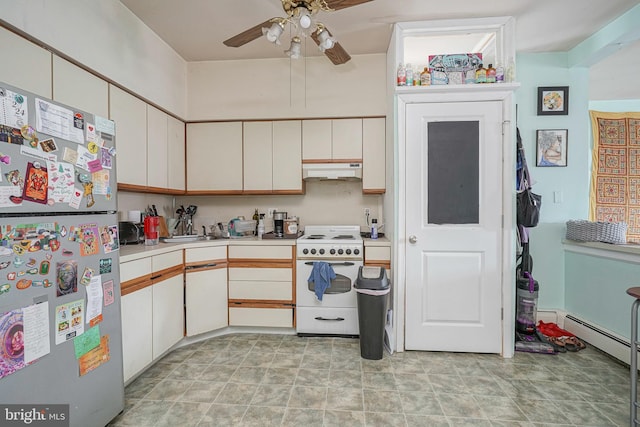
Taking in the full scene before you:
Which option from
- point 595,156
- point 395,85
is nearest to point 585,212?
point 595,156

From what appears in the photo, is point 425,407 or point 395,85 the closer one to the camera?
point 425,407

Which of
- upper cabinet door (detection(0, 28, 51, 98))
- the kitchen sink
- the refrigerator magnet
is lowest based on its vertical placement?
the kitchen sink

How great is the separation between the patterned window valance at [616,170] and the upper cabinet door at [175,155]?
4.37 m

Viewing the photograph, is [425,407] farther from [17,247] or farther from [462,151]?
[17,247]

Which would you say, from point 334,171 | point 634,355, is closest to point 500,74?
point 334,171

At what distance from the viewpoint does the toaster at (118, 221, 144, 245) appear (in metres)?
2.52

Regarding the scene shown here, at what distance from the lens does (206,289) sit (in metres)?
2.82

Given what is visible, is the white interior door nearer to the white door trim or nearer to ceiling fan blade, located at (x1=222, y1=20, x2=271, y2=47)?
the white door trim

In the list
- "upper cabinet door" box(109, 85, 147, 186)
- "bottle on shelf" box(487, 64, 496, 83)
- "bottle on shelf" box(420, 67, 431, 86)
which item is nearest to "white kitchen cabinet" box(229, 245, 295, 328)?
"upper cabinet door" box(109, 85, 147, 186)

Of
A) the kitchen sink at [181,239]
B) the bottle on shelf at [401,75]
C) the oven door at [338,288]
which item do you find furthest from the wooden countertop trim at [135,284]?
the bottle on shelf at [401,75]

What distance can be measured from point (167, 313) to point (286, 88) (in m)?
2.48

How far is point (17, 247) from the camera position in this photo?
4.00ft

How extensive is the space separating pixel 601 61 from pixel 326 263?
134 inches

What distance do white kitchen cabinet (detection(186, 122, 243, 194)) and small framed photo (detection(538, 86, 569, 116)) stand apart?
3116 mm
